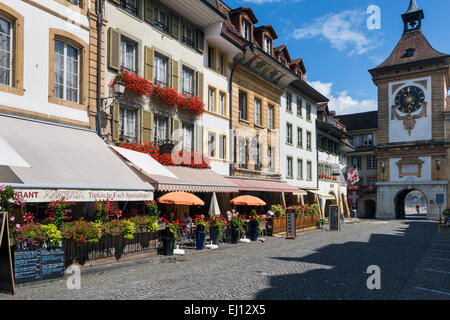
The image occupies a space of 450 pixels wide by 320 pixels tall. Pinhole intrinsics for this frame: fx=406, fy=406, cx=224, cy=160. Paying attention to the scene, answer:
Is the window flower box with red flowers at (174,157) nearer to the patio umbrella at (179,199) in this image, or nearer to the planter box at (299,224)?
the patio umbrella at (179,199)

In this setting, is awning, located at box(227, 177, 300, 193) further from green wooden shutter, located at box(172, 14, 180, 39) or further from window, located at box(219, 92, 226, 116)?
green wooden shutter, located at box(172, 14, 180, 39)

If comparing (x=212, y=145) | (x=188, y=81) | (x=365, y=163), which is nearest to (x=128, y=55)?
(x=188, y=81)

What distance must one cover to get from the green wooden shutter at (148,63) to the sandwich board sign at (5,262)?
33.4 feet

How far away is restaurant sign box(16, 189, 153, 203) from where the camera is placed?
945cm

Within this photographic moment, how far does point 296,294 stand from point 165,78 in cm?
1286

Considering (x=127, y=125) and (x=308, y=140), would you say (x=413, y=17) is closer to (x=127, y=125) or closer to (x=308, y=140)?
(x=308, y=140)

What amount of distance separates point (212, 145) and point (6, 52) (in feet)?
39.3

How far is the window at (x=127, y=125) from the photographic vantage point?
636 inches

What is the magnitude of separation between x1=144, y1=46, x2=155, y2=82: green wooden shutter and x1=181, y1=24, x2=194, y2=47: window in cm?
296

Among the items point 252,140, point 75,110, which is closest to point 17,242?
point 75,110

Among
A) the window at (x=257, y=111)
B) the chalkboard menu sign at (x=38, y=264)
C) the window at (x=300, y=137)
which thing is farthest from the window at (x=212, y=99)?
the window at (x=300, y=137)

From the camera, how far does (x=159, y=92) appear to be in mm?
17688

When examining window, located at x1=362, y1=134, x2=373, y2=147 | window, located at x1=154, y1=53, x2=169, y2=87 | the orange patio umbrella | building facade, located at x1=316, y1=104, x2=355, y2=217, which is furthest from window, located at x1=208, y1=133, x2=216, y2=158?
window, located at x1=362, y1=134, x2=373, y2=147

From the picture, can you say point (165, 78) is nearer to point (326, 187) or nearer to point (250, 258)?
point (250, 258)
